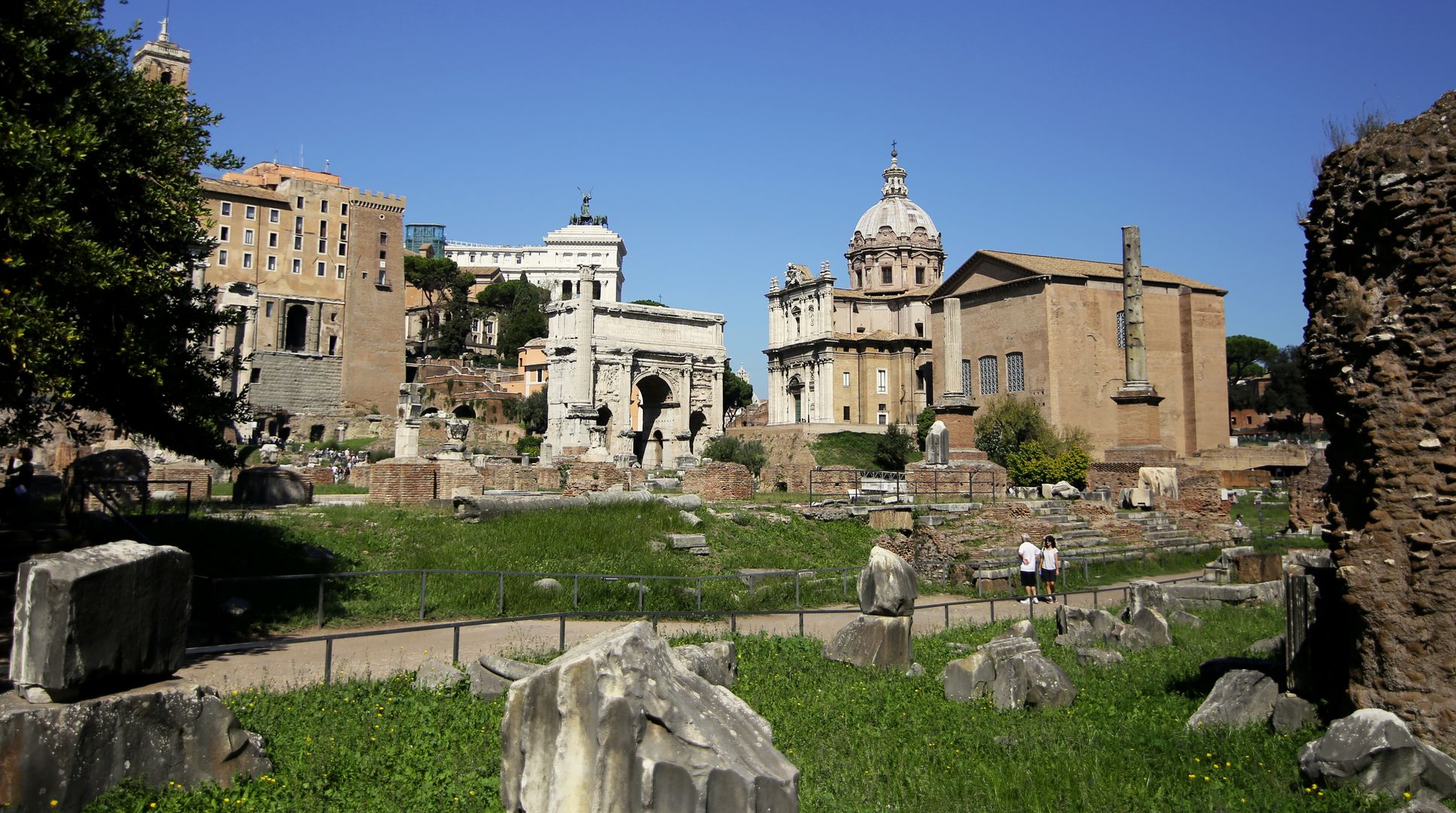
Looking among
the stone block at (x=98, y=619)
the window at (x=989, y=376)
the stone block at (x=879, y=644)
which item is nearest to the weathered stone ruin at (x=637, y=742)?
the stone block at (x=98, y=619)

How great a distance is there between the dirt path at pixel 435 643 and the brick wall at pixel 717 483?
31.2 ft

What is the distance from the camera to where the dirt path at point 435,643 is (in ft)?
27.0

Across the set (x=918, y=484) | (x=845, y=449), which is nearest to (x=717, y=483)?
(x=918, y=484)

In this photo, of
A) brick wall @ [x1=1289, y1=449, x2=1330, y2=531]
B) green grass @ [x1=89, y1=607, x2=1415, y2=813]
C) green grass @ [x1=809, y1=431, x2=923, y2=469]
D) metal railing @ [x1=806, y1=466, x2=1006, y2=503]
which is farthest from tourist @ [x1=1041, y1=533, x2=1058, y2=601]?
green grass @ [x1=809, y1=431, x2=923, y2=469]

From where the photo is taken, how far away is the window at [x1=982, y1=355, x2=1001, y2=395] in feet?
163

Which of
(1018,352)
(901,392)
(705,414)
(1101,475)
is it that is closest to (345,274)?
(705,414)

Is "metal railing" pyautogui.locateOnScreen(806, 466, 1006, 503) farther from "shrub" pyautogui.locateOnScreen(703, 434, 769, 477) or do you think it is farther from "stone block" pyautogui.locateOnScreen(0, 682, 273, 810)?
"stone block" pyautogui.locateOnScreen(0, 682, 273, 810)

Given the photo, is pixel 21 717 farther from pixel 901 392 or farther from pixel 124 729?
Answer: pixel 901 392

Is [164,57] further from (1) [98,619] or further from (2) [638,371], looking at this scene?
(1) [98,619]

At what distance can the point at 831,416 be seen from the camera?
61.6 meters

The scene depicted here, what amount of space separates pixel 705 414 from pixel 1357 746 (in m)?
46.5

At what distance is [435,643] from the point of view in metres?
10.2

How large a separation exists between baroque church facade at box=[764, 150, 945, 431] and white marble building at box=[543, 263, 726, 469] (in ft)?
36.8

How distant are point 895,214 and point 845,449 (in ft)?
75.2
